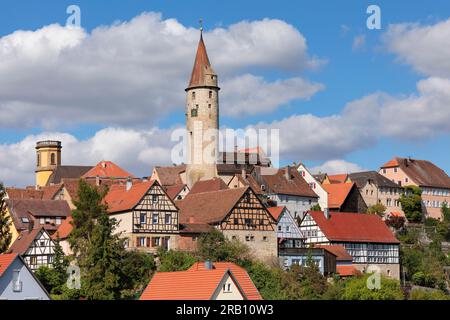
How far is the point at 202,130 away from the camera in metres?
77.0

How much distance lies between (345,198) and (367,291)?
85.6ft

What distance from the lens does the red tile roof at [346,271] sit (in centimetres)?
5778

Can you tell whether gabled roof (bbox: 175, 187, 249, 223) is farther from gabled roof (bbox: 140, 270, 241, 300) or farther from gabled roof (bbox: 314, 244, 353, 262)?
gabled roof (bbox: 140, 270, 241, 300)

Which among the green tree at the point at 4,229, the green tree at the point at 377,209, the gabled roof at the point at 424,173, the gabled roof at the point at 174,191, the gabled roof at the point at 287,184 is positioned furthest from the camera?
the gabled roof at the point at 424,173

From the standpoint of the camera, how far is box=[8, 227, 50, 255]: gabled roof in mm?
53175

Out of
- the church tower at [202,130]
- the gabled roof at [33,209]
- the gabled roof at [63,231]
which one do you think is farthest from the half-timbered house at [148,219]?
the church tower at [202,130]

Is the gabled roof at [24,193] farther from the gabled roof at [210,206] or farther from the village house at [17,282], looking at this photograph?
the village house at [17,282]

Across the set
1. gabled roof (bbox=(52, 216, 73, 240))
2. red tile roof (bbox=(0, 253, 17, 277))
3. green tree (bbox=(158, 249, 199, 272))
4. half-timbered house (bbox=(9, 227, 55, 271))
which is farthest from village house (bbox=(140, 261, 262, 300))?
gabled roof (bbox=(52, 216, 73, 240))

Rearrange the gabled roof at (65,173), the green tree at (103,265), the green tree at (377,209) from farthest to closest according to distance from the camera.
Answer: the gabled roof at (65,173)
the green tree at (377,209)
the green tree at (103,265)

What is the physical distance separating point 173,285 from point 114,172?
194ft

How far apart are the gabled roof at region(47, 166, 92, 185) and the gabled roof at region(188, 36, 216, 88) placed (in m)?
21.5

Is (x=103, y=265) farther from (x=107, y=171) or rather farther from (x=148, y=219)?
(x=107, y=171)

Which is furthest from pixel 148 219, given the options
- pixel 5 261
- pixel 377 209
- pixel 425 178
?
pixel 425 178

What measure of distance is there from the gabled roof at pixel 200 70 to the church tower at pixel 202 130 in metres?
0.22
